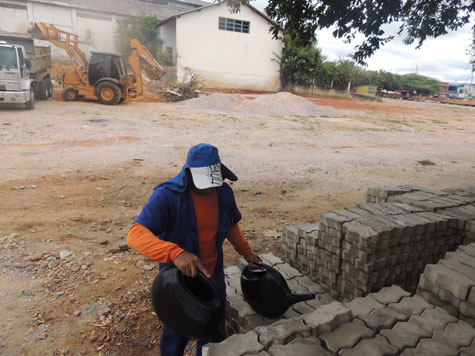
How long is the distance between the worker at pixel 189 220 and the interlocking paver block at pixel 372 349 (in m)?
0.99

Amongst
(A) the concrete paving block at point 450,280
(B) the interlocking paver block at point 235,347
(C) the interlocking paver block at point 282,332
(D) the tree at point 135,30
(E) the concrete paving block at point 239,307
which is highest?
(D) the tree at point 135,30

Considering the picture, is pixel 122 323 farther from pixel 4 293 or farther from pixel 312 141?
pixel 312 141

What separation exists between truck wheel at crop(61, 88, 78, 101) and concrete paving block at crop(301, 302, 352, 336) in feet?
59.3

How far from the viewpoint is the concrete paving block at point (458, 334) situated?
231cm

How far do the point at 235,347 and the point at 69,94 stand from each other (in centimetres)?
1822

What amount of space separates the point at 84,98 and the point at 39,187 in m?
13.2

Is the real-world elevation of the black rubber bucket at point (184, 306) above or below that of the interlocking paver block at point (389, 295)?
above

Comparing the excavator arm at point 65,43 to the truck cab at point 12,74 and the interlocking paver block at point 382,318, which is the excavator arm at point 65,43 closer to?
the truck cab at point 12,74

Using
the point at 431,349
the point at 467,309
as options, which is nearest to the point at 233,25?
the point at 467,309

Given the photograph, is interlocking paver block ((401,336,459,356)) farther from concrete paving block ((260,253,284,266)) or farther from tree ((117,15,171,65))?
tree ((117,15,171,65))

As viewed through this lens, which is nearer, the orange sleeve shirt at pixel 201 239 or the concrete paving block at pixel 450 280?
the orange sleeve shirt at pixel 201 239

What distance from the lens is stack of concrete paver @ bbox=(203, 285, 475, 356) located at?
2.16 metres

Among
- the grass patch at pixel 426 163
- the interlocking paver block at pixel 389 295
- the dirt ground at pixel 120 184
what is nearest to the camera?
the interlocking paver block at pixel 389 295

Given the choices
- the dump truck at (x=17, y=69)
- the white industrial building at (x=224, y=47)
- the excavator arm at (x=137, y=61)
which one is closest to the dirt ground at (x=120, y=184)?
the dump truck at (x=17, y=69)
